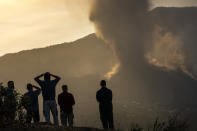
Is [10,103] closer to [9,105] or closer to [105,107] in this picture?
[9,105]

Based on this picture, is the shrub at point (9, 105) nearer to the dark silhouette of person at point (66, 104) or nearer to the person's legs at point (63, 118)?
the dark silhouette of person at point (66, 104)

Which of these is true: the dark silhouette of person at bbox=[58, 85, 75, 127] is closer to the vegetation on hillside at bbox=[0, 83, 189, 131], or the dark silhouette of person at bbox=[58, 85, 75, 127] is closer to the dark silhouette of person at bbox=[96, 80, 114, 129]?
the dark silhouette of person at bbox=[96, 80, 114, 129]

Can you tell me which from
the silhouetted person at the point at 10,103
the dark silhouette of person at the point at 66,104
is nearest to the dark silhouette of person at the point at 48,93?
the dark silhouette of person at the point at 66,104

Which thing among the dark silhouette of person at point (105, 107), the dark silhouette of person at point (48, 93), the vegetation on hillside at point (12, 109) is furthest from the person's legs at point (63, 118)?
the vegetation on hillside at point (12, 109)

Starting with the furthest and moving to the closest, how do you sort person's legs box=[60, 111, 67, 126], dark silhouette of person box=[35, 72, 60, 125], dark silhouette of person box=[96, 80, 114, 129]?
1. dark silhouette of person box=[96, 80, 114, 129]
2. person's legs box=[60, 111, 67, 126]
3. dark silhouette of person box=[35, 72, 60, 125]

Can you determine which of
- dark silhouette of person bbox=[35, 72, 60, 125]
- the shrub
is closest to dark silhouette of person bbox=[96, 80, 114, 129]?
dark silhouette of person bbox=[35, 72, 60, 125]

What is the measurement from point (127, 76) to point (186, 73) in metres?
20.2

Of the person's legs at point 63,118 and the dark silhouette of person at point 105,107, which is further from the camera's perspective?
the dark silhouette of person at point 105,107

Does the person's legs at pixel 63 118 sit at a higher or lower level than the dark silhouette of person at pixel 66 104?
lower

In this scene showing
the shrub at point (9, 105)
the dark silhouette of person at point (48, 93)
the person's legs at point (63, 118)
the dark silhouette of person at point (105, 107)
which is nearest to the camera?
the shrub at point (9, 105)

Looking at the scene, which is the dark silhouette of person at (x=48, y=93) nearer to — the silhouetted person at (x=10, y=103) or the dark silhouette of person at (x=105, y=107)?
the dark silhouette of person at (x=105, y=107)

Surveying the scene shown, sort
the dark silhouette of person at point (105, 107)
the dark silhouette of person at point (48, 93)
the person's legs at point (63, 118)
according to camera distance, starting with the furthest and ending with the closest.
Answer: the dark silhouette of person at point (105, 107) < the person's legs at point (63, 118) < the dark silhouette of person at point (48, 93)

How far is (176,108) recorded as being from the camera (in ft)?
479

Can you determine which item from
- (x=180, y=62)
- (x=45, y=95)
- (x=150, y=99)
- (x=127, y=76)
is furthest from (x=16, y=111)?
(x=180, y=62)
